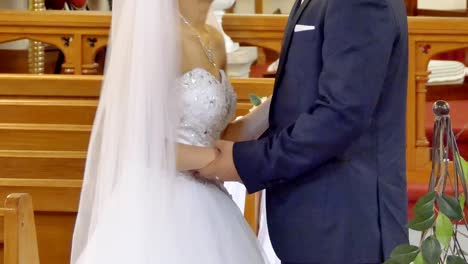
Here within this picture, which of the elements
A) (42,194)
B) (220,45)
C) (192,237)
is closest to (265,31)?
(42,194)

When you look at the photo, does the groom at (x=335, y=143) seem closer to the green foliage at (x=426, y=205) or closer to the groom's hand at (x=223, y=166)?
the groom's hand at (x=223, y=166)

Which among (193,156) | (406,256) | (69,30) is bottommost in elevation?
(69,30)

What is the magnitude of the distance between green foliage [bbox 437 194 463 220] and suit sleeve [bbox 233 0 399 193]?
0.69 m

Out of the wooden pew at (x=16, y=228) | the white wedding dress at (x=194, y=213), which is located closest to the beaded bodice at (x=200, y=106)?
the white wedding dress at (x=194, y=213)

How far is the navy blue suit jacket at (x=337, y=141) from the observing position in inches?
80.7

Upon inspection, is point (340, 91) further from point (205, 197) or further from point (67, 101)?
point (67, 101)

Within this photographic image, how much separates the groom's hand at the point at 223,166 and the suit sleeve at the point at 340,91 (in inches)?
2.5

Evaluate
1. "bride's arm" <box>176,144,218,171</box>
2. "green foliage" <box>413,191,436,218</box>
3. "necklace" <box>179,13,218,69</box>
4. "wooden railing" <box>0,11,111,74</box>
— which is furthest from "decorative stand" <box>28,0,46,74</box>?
"green foliage" <box>413,191,436,218</box>

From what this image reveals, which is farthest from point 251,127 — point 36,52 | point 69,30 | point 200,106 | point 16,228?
point 36,52

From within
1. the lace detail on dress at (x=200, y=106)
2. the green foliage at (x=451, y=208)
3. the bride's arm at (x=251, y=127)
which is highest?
the green foliage at (x=451, y=208)

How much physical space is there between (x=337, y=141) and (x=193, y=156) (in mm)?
388

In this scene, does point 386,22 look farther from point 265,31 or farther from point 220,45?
point 265,31

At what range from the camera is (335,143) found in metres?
2.08

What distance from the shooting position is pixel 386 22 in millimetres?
2055
